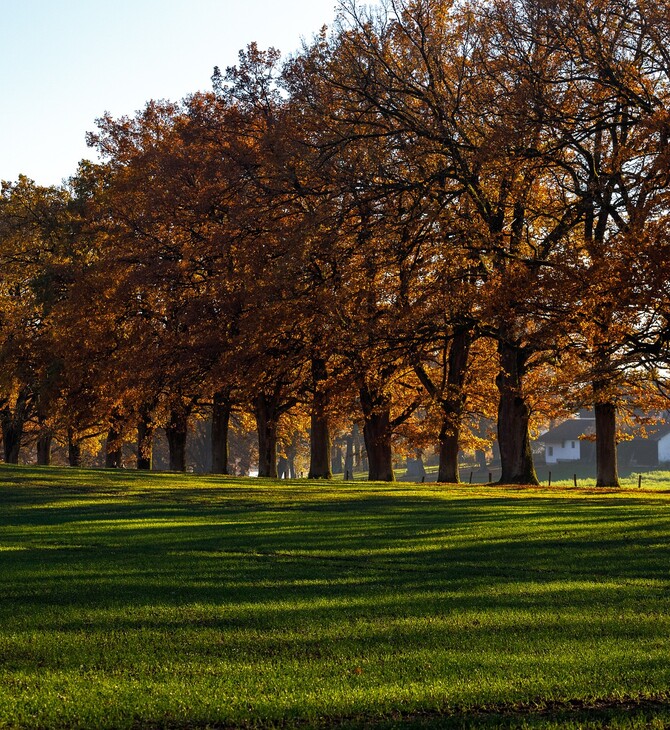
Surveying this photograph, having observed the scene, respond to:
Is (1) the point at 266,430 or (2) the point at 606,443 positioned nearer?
(2) the point at 606,443

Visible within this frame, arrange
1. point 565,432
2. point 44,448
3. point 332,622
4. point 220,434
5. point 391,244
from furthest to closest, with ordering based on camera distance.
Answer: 1. point 565,432
2. point 44,448
3. point 220,434
4. point 391,244
5. point 332,622

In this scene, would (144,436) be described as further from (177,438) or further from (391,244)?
(391,244)

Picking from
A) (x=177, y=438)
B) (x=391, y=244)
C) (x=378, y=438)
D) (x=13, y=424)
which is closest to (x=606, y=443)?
(x=378, y=438)

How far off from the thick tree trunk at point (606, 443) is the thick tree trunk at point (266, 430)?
1260cm

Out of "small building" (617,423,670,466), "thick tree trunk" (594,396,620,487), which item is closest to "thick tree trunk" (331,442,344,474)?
"small building" (617,423,670,466)

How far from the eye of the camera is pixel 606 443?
3488cm

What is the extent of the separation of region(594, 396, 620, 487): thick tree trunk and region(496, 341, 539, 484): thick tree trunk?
2376mm

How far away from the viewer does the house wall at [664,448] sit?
11831 centimetres

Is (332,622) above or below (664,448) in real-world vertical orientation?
below

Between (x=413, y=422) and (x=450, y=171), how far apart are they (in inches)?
652

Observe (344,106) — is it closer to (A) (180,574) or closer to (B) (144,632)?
(A) (180,574)

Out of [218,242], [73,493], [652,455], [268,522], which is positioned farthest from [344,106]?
[652,455]

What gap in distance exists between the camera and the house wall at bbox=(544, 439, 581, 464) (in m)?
118

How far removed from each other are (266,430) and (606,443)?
43.6 ft
